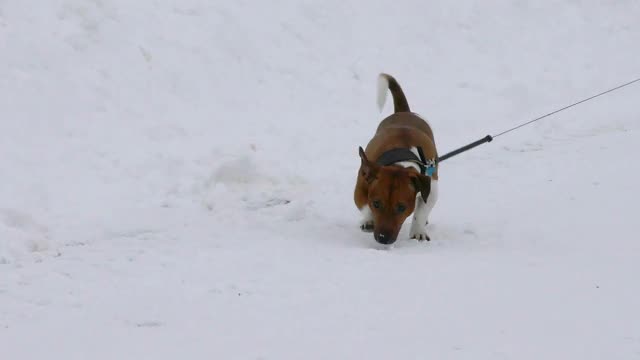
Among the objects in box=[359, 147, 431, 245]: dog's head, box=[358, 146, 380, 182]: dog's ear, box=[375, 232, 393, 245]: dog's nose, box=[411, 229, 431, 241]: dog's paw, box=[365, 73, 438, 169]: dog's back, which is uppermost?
box=[365, 73, 438, 169]: dog's back

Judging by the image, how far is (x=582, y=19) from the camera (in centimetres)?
1298

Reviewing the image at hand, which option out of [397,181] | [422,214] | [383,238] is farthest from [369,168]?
[422,214]

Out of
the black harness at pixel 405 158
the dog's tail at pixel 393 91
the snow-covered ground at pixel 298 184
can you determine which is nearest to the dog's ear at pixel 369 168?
the black harness at pixel 405 158

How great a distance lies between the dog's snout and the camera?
5.38 m

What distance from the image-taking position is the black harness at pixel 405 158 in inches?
221

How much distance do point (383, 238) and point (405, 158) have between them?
0.59 meters

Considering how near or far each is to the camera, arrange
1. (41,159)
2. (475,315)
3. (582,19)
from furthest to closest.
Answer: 1. (582,19)
2. (41,159)
3. (475,315)

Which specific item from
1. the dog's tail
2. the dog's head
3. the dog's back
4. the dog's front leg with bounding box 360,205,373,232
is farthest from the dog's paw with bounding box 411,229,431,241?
the dog's tail

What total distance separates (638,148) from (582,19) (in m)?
5.21

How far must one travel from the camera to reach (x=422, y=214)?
225 inches

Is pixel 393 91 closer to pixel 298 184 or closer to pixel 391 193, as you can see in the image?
pixel 298 184

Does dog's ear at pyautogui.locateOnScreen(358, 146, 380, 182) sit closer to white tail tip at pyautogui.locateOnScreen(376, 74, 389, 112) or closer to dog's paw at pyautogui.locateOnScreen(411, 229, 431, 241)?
dog's paw at pyautogui.locateOnScreen(411, 229, 431, 241)

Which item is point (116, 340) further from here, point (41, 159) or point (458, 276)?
point (41, 159)

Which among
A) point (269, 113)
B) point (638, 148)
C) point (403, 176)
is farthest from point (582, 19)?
point (403, 176)
